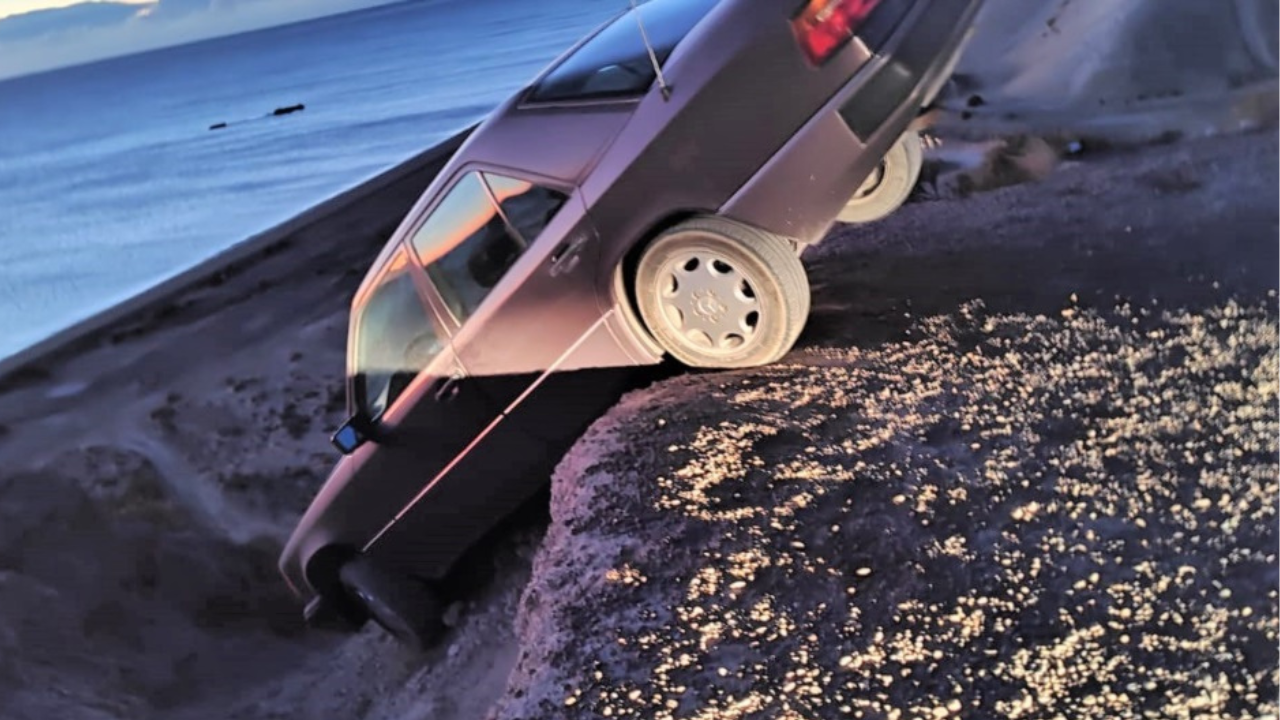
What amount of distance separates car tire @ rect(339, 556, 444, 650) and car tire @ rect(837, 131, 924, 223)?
200 centimetres

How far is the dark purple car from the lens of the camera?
9.02ft

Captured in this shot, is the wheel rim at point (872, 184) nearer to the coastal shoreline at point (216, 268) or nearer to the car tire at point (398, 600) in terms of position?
the car tire at point (398, 600)

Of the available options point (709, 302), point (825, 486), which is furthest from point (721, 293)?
point (825, 486)

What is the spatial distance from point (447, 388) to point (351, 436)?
0.35 metres

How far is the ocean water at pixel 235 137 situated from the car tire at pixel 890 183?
47.1 inches

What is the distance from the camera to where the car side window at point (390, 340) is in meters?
3.35

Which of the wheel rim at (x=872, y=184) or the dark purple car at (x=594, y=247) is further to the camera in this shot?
the wheel rim at (x=872, y=184)

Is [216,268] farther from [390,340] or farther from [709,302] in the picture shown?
[709,302]

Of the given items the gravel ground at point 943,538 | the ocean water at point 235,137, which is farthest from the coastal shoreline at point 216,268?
the gravel ground at point 943,538

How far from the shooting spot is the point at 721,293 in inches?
113

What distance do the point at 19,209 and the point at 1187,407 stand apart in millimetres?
8732

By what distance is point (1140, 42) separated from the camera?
3607 millimetres

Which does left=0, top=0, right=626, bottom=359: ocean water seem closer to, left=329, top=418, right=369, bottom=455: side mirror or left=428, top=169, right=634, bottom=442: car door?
left=428, top=169, right=634, bottom=442: car door

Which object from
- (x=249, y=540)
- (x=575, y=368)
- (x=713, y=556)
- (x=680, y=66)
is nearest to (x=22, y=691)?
(x=249, y=540)
